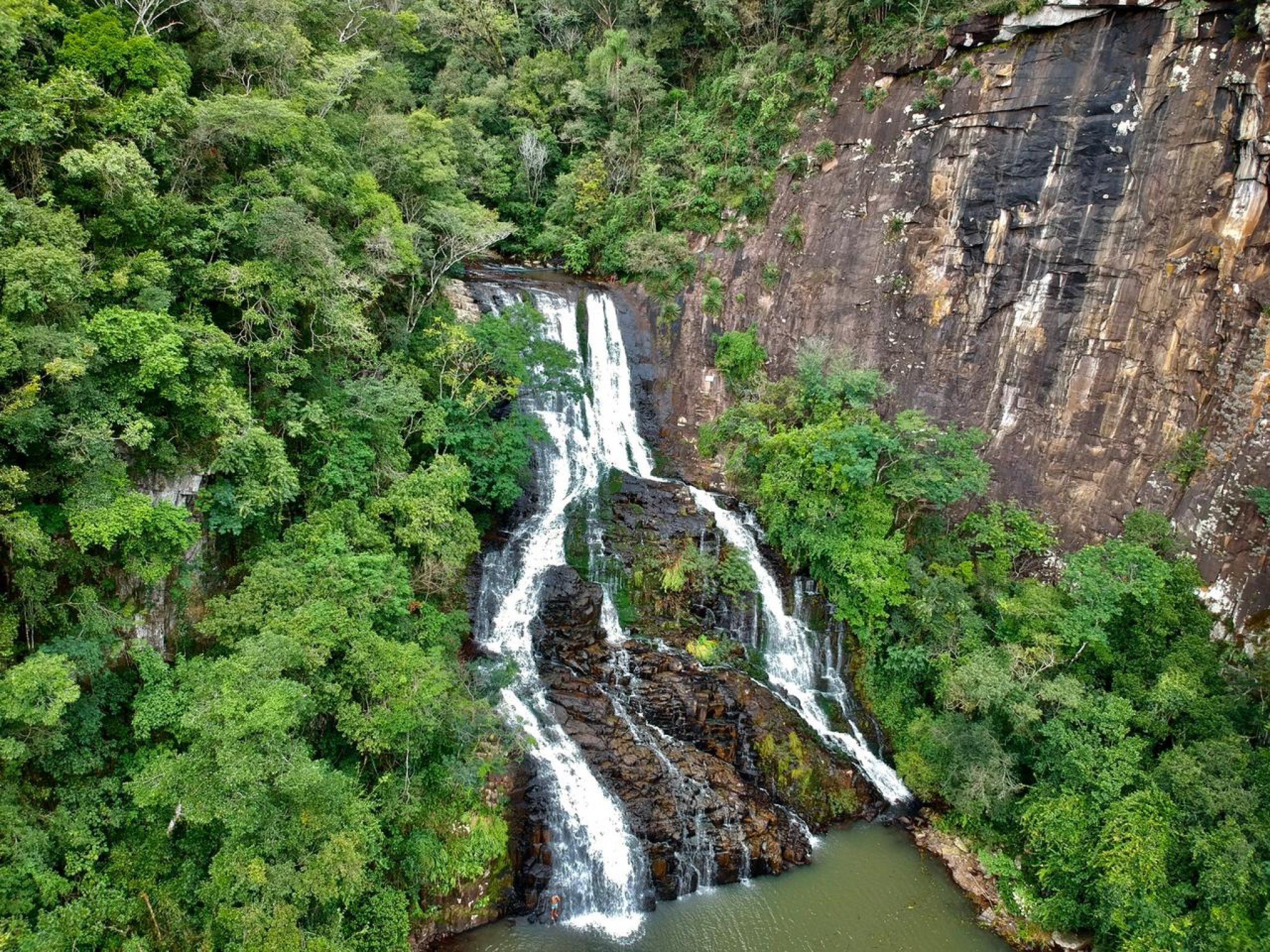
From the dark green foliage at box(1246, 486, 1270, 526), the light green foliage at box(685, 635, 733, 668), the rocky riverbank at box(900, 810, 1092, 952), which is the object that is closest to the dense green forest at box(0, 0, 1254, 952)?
the rocky riverbank at box(900, 810, 1092, 952)

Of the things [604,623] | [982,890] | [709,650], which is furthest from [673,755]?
[982,890]

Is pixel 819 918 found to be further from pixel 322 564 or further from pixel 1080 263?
pixel 1080 263

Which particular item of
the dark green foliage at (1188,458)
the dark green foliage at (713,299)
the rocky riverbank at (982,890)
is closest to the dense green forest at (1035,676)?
the rocky riverbank at (982,890)

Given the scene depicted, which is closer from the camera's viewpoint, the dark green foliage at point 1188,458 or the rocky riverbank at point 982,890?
the rocky riverbank at point 982,890

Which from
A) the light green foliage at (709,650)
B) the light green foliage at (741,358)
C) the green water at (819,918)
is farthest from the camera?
the light green foliage at (741,358)

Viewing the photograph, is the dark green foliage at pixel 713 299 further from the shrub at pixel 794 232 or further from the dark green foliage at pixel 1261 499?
the dark green foliage at pixel 1261 499

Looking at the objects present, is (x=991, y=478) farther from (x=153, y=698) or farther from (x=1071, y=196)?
(x=153, y=698)
